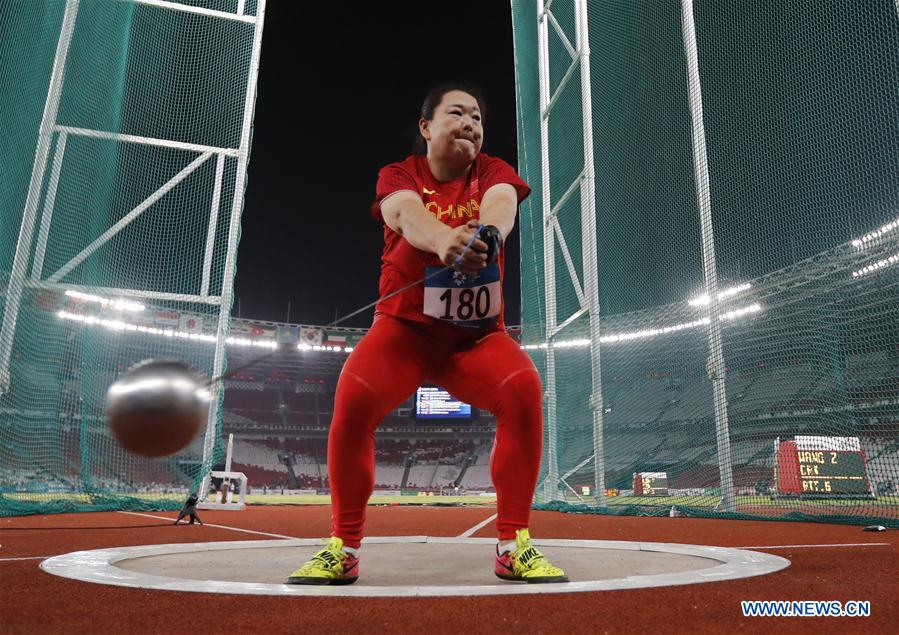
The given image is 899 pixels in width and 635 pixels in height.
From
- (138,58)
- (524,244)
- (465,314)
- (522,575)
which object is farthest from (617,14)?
(522,575)

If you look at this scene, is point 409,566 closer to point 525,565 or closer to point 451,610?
point 525,565

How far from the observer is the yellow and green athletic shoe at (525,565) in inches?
70.7

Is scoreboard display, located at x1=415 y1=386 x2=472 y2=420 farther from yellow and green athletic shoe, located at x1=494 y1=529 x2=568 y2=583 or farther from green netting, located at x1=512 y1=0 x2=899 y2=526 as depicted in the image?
yellow and green athletic shoe, located at x1=494 y1=529 x2=568 y2=583

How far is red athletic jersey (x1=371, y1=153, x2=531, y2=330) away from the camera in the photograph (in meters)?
2.14

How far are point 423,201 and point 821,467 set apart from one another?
6159 mm

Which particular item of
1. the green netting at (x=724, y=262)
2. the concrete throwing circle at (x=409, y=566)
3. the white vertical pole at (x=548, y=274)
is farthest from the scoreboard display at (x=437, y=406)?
the concrete throwing circle at (x=409, y=566)

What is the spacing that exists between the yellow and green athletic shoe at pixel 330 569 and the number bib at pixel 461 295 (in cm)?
80

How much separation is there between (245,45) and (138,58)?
1.30 metres

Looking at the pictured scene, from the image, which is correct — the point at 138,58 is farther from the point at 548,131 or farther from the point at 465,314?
the point at 465,314

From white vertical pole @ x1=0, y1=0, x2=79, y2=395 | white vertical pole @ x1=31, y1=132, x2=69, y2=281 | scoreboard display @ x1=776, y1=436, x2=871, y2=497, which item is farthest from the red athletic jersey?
scoreboard display @ x1=776, y1=436, x2=871, y2=497

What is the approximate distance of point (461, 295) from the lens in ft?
6.63

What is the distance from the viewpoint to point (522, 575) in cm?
185

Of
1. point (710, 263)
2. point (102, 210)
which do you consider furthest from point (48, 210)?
point (710, 263)

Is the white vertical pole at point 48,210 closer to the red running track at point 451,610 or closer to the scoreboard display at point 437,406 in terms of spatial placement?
the red running track at point 451,610
